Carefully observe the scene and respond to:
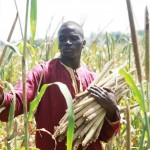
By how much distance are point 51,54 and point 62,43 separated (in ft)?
1.50

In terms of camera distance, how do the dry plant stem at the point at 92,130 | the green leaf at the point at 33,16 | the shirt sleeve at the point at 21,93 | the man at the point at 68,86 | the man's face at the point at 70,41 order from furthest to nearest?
the man's face at the point at 70,41 < the man at the point at 68,86 < the dry plant stem at the point at 92,130 < the shirt sleeve at the point at 21,93 < the green leaf at the point at 33,16

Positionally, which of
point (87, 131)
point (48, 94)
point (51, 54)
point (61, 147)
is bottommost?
point (61, 147)

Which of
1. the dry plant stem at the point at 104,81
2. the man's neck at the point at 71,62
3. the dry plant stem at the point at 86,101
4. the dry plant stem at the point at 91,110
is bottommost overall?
the dry plant stem at the point at 91,110

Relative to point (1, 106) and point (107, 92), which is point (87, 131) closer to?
point (107, 92)

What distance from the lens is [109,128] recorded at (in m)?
1.67

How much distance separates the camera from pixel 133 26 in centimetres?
72

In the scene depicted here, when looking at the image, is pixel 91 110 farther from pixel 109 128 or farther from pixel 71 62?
pixel 71 62

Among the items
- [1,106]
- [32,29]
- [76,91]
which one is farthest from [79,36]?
[32,29]

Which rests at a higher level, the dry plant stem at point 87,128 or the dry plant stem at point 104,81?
the dry plant stem at point 104,81

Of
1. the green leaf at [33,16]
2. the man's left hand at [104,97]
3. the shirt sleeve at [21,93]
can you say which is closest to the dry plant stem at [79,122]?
the man's left hand at [104,97]

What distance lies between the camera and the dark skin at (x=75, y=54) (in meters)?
1.53

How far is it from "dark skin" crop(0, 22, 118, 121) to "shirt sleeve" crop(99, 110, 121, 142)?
17 mm

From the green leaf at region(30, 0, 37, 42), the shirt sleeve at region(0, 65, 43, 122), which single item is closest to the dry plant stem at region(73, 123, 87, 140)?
the shirt sleeve at region(0, 65, 43, 122)

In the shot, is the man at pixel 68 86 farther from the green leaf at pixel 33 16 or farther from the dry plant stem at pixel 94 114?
the green leaf at pixel 33 16
